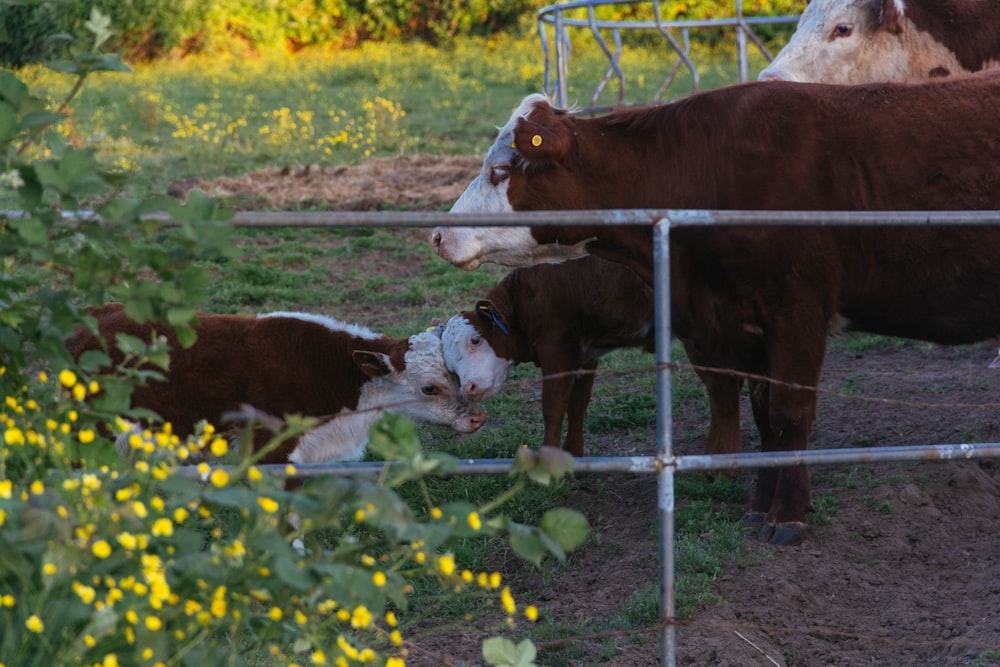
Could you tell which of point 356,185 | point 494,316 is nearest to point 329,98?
point 356,185

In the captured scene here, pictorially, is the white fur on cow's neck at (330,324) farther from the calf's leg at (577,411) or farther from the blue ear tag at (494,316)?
the calf's leg at (577,411)

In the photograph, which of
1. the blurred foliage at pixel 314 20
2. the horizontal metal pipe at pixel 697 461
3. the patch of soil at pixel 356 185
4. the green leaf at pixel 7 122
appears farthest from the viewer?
the blurred foliage at pixel 314 20

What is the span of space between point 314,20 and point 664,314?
2219cm

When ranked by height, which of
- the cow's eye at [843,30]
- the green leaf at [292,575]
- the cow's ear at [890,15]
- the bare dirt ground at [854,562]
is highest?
the cow's ear at [890,15]

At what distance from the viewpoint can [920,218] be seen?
127 inches

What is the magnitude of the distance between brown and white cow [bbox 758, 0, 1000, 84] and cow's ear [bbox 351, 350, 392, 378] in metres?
2.53

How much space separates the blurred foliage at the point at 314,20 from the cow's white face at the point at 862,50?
1339 centimetres

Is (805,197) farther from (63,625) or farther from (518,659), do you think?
(63,625)

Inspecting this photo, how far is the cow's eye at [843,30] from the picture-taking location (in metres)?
6.61

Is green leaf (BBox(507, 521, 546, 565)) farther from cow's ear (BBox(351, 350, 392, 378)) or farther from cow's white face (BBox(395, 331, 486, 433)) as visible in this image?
cow's white face (BBox(395, 331, 486, 433))

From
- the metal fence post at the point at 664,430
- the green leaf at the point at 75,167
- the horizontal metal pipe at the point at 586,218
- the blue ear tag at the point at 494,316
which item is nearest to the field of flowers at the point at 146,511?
the green leaf at the point at 75,167

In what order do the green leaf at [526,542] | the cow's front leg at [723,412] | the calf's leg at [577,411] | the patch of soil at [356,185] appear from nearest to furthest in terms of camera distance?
the green leaf at [526,542] → the cow's front leg at [723,412] → the calf's leg at [577,411] → the patch of soil at [356,185]

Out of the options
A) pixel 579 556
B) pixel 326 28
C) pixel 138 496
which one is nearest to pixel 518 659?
pixel 138 496

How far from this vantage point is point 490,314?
590 centimetres
